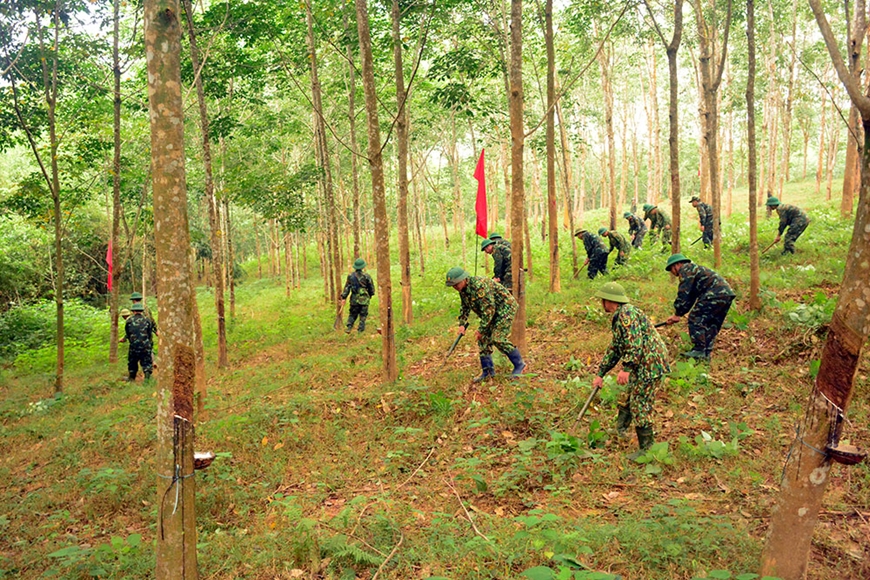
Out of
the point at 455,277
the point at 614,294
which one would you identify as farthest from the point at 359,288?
the point at 614,294

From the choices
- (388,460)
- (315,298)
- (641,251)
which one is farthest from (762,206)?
(388,460)

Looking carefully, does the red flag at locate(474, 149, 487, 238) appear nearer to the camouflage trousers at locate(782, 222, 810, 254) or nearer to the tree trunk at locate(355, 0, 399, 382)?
the tree trunk at locate(355, 0, 399, 382)

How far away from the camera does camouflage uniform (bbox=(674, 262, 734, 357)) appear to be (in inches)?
295

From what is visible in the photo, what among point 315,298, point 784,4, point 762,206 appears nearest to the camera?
point 784,4

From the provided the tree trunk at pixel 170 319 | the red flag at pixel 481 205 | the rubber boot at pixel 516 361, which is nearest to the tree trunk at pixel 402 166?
the red flag at pixel 481 205

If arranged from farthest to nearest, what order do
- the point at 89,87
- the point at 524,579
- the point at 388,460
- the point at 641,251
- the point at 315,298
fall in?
the point at 315,298
the point at 641,251
the point at 89,87
the point at 388,460
the point at 524,579

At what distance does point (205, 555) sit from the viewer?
416 cm

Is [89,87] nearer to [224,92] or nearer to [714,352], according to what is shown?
[224,92]

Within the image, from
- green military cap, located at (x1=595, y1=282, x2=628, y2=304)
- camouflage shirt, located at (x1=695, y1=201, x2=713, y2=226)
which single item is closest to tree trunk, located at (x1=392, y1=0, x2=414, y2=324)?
green military cap, located at (x1=595, y1=282, x2=628, y2=304)

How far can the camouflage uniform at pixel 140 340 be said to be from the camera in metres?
10.9

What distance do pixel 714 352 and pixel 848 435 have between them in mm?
2730

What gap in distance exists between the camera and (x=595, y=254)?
504 inches

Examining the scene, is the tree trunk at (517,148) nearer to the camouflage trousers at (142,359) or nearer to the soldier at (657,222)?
the camouflage trousers at (142,359)

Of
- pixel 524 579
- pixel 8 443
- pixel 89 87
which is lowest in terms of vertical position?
pixel 8 443
